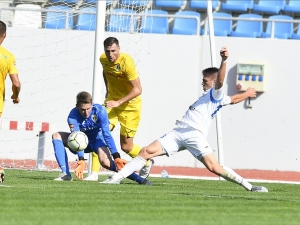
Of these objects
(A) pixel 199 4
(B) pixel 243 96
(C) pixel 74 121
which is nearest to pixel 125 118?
(C) pixel 74 121

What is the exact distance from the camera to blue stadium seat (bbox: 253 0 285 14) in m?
A: 23.2

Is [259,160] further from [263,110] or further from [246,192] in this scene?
[246,192]

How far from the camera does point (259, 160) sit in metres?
19.0

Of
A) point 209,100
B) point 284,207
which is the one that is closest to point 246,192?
point 209,100

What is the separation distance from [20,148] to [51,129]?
1.80 metres

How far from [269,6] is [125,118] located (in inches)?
431

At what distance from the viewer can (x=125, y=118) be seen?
1349 cm

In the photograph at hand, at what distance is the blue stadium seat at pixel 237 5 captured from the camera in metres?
23.2

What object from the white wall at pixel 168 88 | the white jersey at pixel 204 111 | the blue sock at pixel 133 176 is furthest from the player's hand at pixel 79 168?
the white wall at pixel 168 88

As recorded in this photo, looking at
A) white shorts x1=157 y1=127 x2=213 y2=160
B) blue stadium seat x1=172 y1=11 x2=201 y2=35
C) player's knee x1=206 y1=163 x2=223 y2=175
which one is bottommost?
player's knee x1=206 y1=163 x2=223 y2=175

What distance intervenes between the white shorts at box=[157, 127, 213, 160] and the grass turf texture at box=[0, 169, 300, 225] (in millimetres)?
552

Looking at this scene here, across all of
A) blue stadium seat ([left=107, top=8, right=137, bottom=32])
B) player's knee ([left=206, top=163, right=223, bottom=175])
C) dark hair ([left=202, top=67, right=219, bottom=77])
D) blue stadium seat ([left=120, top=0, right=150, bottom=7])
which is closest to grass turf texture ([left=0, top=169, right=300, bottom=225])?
player's knee ([left=206, top=163, right=223, bottom=175])

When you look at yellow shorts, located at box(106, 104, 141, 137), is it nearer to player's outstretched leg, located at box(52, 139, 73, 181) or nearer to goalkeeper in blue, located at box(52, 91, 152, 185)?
goalkeeper in blue, located at box(52, 91, 152, 185)

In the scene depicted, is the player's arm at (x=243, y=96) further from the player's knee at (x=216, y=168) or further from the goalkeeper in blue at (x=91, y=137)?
the goalkeeper in blue at (x=91, y=137)
